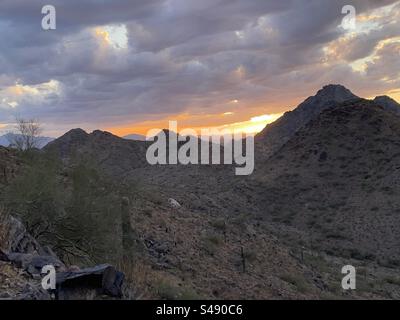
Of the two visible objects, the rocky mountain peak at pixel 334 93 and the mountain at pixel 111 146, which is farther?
the rocky mountain peak at pixel 334 93

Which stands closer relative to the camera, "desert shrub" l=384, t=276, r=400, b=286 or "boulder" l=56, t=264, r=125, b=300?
"boulder" l=56, t=264, r=125, b=300

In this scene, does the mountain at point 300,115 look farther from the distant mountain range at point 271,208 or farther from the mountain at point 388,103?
the mountain at point 388,103

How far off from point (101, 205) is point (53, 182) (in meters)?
1.56

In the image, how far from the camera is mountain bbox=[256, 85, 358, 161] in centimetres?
9244

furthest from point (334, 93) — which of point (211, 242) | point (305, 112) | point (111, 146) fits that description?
point (211, 242)

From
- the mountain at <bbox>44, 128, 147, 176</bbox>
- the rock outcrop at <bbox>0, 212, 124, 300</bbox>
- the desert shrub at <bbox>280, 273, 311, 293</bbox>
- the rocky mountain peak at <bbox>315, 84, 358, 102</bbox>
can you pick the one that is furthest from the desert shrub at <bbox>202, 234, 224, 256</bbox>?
the rocky mountain peak at <bbox>315, 84, 358, 102</bbox>

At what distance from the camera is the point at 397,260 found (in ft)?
115

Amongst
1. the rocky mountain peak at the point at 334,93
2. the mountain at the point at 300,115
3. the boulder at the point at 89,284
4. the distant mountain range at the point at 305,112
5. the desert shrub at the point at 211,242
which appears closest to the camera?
the boulder at the point at 89,284

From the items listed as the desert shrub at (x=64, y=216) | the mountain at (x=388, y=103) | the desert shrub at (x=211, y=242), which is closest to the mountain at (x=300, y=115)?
the mountain at (x=388, y=103)

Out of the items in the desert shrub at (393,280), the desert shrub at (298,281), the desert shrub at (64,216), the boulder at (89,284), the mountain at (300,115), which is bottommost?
the desert shrub at (393,280)

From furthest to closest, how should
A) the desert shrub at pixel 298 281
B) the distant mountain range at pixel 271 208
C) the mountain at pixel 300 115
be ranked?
the mountain at pixel 300 115, the desert shrub at pixel 298 281, the distant mountain range at pixel 271 208

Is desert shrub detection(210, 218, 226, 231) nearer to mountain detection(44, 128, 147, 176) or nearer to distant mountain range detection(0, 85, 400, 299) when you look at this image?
distant mountain range detection(0, 85, 400, 299)

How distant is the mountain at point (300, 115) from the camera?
92438mm

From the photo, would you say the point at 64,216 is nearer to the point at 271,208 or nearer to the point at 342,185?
the point at 271,208
